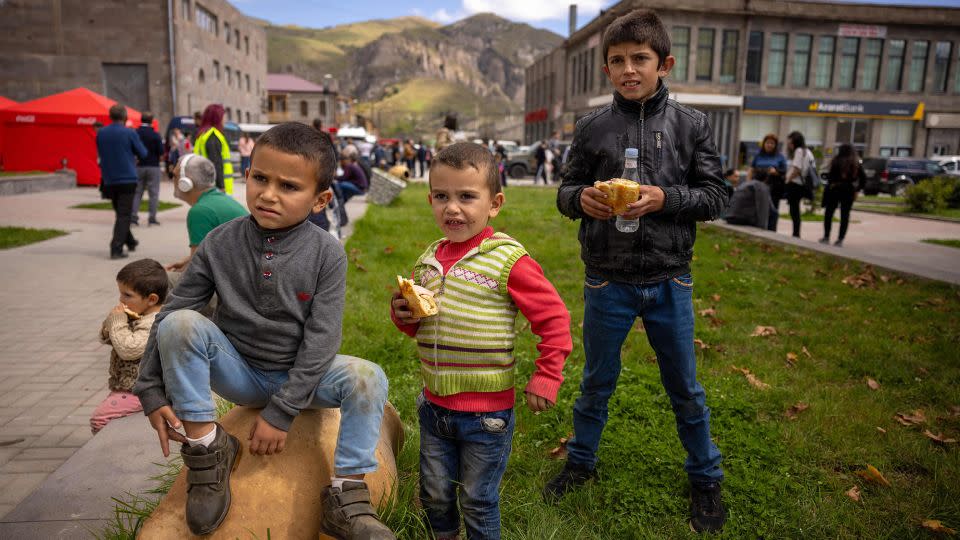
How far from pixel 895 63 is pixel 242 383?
58.8 m

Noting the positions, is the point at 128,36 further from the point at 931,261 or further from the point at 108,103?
the point at 931,261

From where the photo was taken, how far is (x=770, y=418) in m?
4.48

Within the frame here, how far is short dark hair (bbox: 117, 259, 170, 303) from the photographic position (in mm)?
4016

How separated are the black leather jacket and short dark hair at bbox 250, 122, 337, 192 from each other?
1.20 m

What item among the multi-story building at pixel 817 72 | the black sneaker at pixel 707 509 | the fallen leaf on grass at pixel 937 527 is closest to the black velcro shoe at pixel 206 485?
the black sneaker at pixel 707 509

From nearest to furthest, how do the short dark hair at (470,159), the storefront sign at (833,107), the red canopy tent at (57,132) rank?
1. the short dark hair at (470,159)
2. the red canopy tent at (57,132)
3. the storefront sign at (833,107)

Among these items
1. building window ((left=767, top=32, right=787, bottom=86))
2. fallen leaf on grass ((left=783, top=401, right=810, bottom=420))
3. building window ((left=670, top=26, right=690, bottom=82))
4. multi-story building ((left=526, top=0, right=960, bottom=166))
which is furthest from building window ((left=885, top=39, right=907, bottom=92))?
fallen leaf on grass ((left=783, top=401, right=810, bottom=420))

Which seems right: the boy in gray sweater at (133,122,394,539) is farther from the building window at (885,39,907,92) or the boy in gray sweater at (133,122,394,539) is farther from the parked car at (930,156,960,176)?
the building window at (885,39,907,92)

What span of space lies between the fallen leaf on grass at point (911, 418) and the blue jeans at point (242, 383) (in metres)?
3.63

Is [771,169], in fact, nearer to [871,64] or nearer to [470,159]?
[470,159]

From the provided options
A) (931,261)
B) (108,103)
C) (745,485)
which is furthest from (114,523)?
(108,103)

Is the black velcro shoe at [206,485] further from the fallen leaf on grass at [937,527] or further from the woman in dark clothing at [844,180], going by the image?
the woman in dark clothing at [844,180]

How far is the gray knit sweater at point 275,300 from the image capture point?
7.94ft

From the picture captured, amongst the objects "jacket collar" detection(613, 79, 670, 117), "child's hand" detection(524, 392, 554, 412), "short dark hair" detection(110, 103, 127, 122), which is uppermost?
"short dark hair" detection(110, 103, 127, 122)
